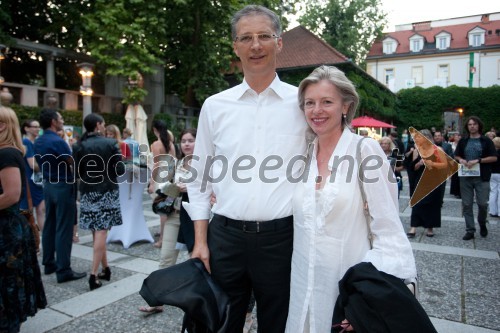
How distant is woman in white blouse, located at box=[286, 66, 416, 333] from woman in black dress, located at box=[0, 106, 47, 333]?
7.01 feet

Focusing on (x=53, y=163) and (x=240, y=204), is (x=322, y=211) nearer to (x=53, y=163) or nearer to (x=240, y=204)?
(x=240, y=204)

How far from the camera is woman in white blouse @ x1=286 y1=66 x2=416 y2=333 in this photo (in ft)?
5.71

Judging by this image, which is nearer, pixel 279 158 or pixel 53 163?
pixel 279 158

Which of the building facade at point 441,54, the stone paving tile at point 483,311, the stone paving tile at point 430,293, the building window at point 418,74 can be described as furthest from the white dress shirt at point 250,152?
the building window at point 418,74

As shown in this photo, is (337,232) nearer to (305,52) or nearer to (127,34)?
(127,34)

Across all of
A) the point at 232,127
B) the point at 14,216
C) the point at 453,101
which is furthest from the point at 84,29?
the point at 453,101

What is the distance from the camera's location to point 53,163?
4.47 meters

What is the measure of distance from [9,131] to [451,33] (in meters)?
51.6

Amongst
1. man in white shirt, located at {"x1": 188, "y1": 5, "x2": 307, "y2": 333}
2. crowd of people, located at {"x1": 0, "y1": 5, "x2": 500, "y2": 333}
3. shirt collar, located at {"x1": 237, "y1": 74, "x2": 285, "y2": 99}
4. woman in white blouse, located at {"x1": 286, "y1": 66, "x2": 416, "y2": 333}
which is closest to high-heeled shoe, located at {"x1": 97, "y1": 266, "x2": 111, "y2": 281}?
crowd of people, located at {"x1": 0, "y1": 5, "x2": 500, "y2": 333}

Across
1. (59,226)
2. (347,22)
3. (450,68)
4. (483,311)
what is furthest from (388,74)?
(59,226)

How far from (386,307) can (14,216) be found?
2729 millimetres

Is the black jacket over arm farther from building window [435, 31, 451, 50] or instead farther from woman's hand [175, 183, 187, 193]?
building window [435, 31, 451, 50]

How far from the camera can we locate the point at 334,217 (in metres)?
1.78

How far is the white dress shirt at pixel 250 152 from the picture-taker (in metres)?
1.96
